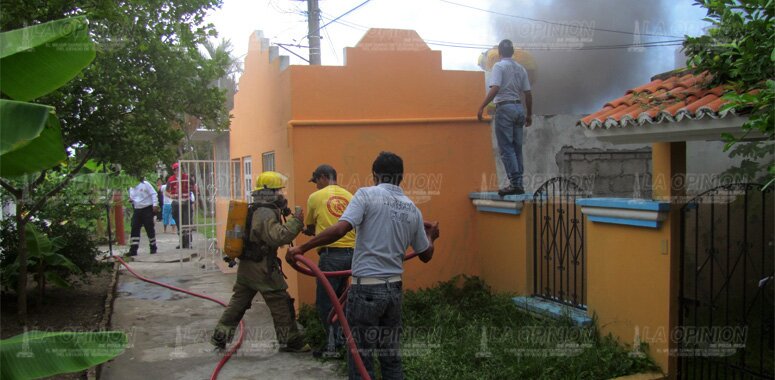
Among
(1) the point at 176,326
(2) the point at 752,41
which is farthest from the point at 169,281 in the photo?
(2) the point at 752,41

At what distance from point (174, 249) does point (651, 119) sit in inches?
456

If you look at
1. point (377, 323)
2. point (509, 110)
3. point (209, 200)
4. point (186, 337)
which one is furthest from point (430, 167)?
point (209, 200)

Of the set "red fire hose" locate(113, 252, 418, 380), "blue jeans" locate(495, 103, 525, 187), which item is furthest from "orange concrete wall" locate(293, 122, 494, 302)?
"red fire hose" locate(113, 252, 418, 380)

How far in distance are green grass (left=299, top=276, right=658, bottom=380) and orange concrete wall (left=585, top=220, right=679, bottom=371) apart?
0.57 feet

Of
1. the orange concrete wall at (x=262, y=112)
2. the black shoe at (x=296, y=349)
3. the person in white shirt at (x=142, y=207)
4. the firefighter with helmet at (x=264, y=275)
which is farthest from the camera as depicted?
the person in white shirt at (x=142, y=207)

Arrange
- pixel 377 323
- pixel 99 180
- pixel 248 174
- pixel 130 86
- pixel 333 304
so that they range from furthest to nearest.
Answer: pixel 248 174, pixel 99 180, pixel 130 86, pixel 333 304, pixel 377 323

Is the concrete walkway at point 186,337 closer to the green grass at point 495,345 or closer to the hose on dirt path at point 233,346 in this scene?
the hose on dirt path at point 233,346

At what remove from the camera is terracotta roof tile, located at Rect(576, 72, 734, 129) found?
4375 mm

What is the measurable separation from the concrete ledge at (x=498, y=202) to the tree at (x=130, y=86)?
3.67 metres

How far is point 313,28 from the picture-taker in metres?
16.1

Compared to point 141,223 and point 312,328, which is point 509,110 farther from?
point 141,223

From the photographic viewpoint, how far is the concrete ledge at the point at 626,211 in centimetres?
500

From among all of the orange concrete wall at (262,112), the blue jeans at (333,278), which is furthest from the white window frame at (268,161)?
the blue jeans at (333,278)

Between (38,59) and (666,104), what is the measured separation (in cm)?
459
